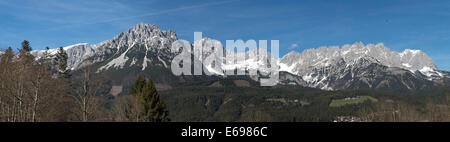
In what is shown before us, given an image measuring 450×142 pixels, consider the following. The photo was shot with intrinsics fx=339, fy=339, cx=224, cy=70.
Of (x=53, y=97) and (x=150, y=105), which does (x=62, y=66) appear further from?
(x=53, y=97)

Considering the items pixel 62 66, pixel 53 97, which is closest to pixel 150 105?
pixel 53 97

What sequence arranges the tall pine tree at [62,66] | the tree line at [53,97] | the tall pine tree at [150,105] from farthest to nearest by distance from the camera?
the tall pine tree at [62,66] → the tall pine tree at [150,105] → the tree line at [53,97]

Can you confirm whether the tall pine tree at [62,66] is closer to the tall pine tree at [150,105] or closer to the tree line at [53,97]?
the tree line at [53,97]

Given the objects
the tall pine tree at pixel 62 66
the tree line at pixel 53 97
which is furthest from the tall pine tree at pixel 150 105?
the tall pine tree at pixel 62 66

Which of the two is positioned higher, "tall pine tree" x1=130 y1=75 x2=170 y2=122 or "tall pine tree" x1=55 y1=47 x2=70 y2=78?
"tall pine tree" x1=55 y1=47 x2=70 y2=78

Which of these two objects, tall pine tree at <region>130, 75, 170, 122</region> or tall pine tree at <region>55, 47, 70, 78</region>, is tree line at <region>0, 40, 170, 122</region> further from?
tall pine tree at <region>55, 47, 70, 78</region>

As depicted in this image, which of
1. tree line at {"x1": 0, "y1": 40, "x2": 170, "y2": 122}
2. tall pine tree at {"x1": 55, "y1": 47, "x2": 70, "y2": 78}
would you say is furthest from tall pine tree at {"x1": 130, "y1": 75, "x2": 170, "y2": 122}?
tall pine tree at {"x1": 55, "y1": 47, "x2": 70, "y2": 78}
